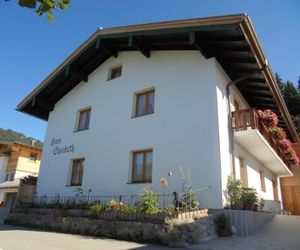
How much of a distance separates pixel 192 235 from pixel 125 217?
2160mm

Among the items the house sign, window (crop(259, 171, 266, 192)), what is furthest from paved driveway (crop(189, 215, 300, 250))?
the house sign

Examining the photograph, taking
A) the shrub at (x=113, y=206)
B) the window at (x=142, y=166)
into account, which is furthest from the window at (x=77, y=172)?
the shrub at (x=113, y=206)

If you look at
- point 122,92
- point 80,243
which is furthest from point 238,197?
point 122,92

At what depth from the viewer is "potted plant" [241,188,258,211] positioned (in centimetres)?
992

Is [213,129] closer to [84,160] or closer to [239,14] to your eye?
[239,14]

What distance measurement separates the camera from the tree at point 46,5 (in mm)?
2668

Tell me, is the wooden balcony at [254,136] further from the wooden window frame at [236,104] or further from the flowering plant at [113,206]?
the flowering plant at [113,206]

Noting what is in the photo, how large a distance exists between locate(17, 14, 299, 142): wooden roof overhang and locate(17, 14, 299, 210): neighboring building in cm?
4

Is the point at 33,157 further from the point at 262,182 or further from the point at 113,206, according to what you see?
the point at 113,206

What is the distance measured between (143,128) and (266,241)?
6189mm

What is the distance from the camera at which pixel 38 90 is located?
1661 cm

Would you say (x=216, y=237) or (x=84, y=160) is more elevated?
(x=84, y=160)

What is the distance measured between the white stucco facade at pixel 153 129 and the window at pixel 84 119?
300 millimetres

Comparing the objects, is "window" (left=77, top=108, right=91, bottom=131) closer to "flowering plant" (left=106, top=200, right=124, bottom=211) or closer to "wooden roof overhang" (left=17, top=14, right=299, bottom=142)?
"wooden roof overhang" (left=17, top=14, right=299, bottom=142)
